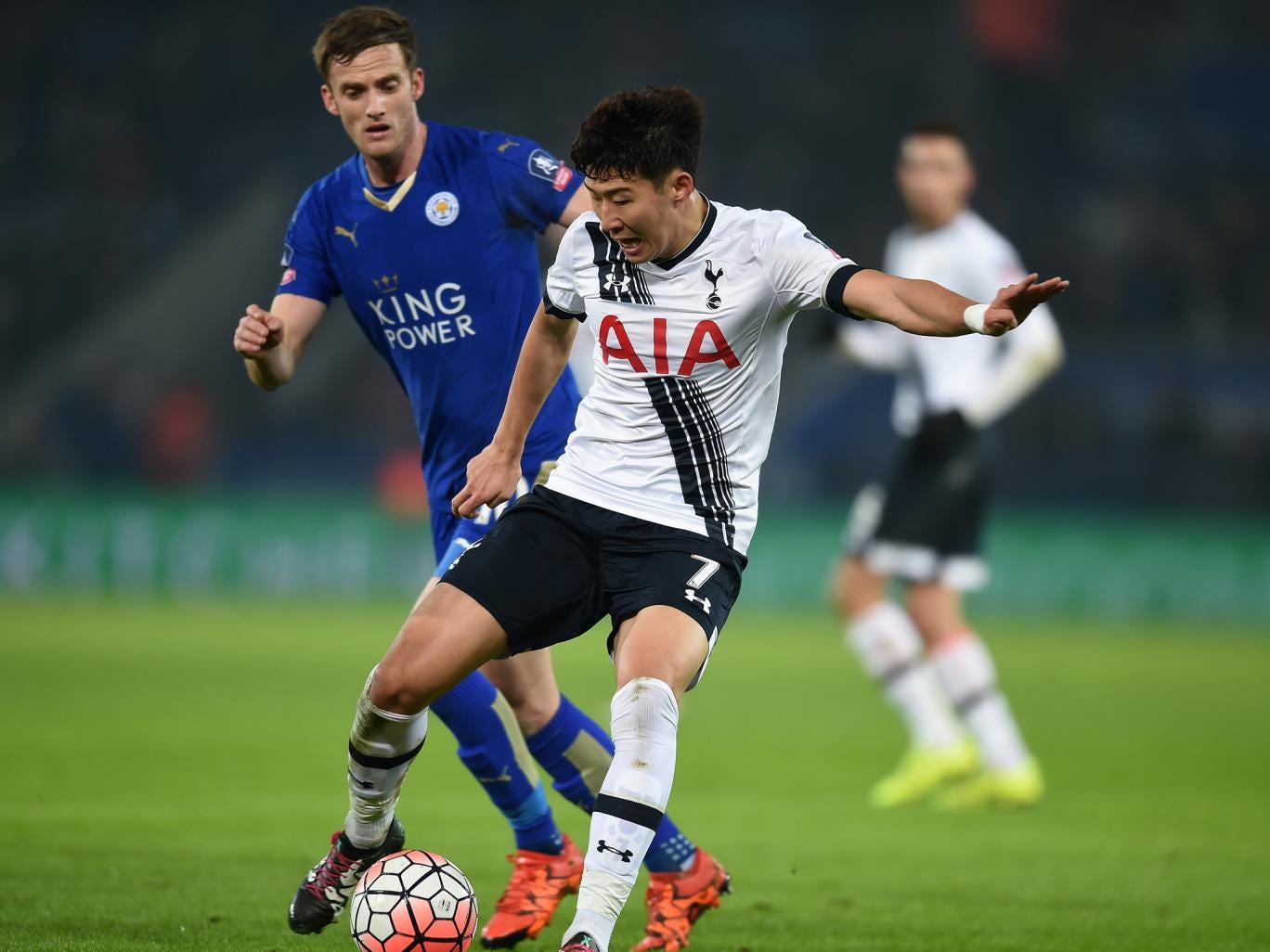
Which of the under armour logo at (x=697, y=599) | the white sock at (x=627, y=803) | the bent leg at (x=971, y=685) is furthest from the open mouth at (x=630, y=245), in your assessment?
the bent leg at (x=971, y=685)

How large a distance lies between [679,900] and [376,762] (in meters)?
0.97

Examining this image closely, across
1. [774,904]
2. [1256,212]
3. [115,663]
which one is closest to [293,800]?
[774,904]

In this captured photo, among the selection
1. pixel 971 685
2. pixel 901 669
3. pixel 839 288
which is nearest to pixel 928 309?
pixel 839 288

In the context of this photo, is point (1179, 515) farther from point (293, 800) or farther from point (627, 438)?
point (627, 438)

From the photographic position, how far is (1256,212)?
1131 inches

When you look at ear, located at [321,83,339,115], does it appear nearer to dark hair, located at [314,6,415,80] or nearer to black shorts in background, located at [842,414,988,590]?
dark hair, located at [314,6,415,80]

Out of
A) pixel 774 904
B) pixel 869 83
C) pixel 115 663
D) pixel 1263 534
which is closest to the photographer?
pixel 774 904

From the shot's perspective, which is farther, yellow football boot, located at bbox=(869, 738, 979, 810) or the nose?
yellow football boot, located at bbox=(869, 738, 979, 810)

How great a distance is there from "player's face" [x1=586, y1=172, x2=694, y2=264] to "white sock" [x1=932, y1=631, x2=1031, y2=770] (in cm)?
453

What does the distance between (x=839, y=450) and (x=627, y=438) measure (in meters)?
21.5

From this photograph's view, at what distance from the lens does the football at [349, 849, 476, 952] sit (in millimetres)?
4188

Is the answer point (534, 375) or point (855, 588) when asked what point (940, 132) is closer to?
point (855, 588)

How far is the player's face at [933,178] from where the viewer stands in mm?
8750

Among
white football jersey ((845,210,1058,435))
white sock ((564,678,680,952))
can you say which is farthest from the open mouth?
white football jersey ((845,210,1058,435))
